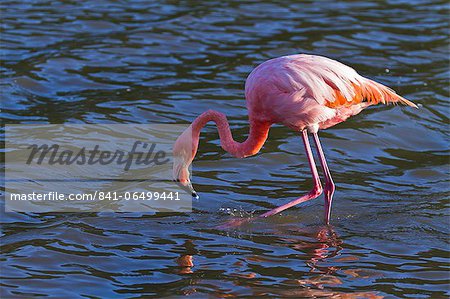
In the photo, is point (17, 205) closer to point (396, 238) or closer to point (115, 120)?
point (115, 120)

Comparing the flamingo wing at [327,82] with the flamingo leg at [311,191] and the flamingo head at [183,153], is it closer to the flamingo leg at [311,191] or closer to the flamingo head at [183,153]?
the flamingo leg at [311,191]

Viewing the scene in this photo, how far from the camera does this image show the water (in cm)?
581

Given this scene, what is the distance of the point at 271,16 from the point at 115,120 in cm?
466

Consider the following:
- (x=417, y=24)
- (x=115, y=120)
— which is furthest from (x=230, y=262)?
(x=417, y=24)

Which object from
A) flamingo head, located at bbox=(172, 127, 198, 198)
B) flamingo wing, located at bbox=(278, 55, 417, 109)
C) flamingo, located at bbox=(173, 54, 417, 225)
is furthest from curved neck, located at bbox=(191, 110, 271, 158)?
flamingo wing, located at bbox=(278, 55, 417, 109)

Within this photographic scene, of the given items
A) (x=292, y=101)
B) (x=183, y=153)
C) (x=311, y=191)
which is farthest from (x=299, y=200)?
(x=183, y=153)

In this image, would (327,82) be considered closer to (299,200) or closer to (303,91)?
(303,91)

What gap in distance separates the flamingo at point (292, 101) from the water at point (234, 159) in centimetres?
51

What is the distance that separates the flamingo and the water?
0.51 metres

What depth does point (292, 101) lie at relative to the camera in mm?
6590

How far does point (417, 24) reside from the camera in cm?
1284

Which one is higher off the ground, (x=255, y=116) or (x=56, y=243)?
(x=255, y=116)

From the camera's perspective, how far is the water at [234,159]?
581cm

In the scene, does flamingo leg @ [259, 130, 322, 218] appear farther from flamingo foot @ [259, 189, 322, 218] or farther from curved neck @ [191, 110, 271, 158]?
curved neck @ [191, 110, 271, 158]
